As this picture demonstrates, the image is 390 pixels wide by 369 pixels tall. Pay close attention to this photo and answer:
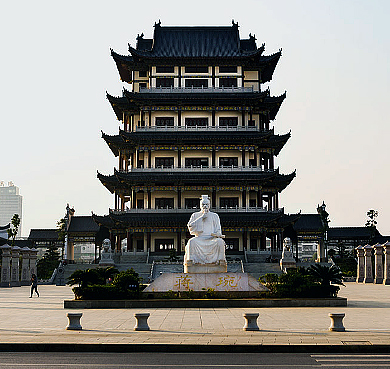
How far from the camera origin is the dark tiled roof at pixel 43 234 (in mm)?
80750

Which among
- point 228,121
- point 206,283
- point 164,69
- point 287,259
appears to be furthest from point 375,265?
point 164,69

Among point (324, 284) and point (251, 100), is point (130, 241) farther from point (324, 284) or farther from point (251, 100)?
point (324, 284)

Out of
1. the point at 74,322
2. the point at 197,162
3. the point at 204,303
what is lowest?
the point at 204,303

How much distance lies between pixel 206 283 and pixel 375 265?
28.2 meters

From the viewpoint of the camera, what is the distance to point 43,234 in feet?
269

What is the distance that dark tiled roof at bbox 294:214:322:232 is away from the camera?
2847 inches

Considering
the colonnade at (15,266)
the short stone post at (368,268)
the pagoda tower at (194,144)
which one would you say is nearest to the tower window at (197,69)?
the pagoda tower at (194,144)

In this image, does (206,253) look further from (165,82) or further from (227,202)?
(165,82)

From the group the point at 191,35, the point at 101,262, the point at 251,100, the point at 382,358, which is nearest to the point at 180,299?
the point at 382,358

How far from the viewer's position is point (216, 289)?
28.7 m

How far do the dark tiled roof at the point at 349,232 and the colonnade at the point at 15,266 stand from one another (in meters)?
40.4

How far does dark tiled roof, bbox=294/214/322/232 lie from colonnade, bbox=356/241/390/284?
1461 cm

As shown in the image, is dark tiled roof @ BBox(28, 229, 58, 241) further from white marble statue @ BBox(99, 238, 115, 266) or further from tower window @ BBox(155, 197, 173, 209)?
white marble statue @ BBox(99, 238, 115, 266)

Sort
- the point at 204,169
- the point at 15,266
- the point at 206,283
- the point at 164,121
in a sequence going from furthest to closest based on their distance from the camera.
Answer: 1. the point at 164,121
2. the point at 204,169
3. the point at 15,266
4. the point at 206,283
